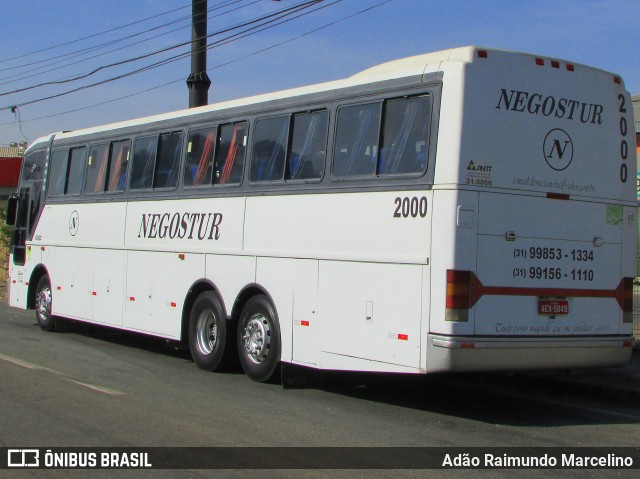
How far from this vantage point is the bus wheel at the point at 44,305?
54.1 ft

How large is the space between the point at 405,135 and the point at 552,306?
2335mm

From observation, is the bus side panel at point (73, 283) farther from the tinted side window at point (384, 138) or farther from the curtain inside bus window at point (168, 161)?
the tinted side window at point (384, 138)

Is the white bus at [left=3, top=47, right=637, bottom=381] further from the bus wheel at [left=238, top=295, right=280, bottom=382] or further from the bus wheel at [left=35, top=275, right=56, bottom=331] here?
the bus wheel at [left=35, top=275, right=56, bottom=331]

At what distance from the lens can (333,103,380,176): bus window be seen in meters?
9.37

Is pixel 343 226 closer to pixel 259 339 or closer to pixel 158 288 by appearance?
pixel 259 339

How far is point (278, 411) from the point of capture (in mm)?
9102

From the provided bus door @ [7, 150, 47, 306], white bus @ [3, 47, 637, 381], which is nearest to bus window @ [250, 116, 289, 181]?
white bus @ [3, 47, 637, 381]

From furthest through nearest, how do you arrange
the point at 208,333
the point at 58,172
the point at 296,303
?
1. the point at 58,172
2. the point at 208,333
3. the point at 296,303

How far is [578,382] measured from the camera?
1068 centimetres

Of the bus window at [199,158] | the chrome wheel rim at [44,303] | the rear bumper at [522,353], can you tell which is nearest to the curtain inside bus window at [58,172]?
the chrome wheel rim at [44,303]

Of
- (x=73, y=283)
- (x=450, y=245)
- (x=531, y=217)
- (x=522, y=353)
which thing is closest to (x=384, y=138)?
(x=450, y=245)

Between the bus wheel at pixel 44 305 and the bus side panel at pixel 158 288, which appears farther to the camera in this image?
the bus wheel at pixel 44 305

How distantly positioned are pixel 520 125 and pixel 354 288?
2422mm

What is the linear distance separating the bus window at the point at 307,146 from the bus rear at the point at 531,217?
196cm
